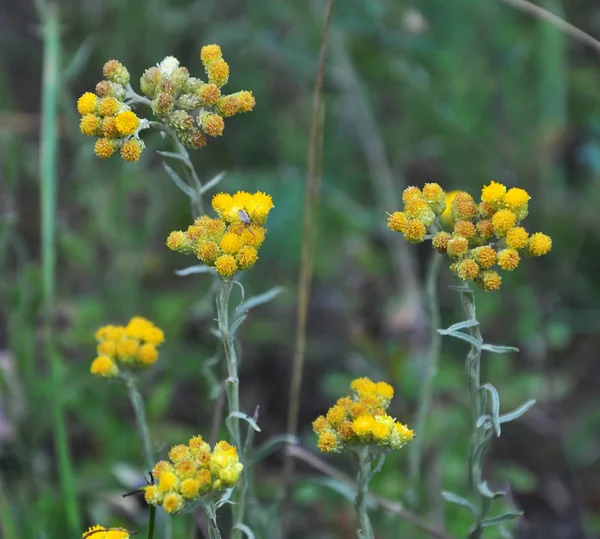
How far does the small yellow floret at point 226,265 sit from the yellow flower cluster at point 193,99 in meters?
0.25

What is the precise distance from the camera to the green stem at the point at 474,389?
5.01 ft

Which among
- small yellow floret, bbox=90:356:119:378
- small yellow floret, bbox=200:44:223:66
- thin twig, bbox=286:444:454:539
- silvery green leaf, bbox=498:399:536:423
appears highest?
small yellow floret, bbox=200:44:223:66

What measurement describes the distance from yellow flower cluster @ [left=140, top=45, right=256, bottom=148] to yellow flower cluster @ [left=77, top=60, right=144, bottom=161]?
0.06m

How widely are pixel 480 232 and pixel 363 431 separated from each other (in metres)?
0.48

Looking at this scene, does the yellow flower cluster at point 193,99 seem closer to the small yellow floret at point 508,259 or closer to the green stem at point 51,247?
the small yellow floret at point 508,259

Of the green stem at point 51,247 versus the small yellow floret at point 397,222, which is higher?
the small yellow floret at point 397,222

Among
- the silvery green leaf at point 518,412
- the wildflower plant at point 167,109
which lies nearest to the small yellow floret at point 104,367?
the wildflower plant at point 167,109

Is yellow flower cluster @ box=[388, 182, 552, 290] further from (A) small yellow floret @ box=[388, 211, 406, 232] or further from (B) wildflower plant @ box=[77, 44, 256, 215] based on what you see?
(B) wildflower plant @ box=[77, 44, 256, 215]

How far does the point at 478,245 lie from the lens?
5.21 feet

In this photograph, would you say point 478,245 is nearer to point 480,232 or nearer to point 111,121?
point 480,232

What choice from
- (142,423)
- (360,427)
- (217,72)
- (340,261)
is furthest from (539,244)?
(340,261)

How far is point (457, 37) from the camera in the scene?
141 inches

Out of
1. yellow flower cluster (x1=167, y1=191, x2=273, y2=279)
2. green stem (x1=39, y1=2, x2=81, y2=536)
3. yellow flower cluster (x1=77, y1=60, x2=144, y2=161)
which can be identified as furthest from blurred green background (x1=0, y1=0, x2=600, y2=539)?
yellow flower cluster (x1=167, y1=191, x2=273, y2=279)

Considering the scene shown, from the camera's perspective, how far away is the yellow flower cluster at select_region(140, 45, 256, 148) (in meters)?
1.56
